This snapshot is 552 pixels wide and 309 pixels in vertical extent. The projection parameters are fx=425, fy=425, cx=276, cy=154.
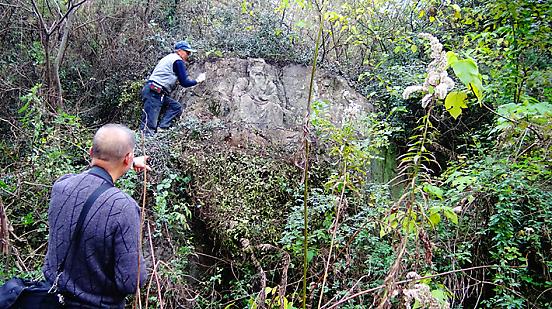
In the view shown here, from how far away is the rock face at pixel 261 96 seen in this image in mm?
6410

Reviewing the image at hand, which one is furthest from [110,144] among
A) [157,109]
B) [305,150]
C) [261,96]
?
[261,96]

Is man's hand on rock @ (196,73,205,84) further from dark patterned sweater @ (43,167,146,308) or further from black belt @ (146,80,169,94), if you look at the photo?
dark patterned sweater @ (43,167,146,308)

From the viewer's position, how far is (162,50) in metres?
7.92

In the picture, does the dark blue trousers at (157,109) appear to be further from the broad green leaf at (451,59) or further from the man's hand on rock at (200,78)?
the broad green leaf at (451,59)

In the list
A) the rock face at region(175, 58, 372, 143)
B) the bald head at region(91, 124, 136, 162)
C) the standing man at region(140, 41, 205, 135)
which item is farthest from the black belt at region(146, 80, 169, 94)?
the bald head at region(91, 124, 136, 162)

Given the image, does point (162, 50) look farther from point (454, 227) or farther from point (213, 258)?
point (454, 227)

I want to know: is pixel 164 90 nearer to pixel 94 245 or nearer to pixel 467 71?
pixel 94 245

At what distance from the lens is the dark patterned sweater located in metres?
2.25

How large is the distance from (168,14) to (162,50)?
129 centimetres

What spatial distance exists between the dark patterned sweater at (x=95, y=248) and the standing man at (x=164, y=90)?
13.8ft

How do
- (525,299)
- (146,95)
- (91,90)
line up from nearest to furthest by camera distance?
1. (525,299)
2. (146,95)
3. (91,90)

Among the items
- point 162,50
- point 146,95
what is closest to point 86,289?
point 146,95

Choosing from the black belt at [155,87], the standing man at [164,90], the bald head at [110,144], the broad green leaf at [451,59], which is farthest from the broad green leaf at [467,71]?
the black belt at [155,87]

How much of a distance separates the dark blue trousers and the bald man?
415 cm
